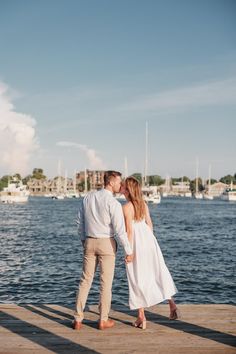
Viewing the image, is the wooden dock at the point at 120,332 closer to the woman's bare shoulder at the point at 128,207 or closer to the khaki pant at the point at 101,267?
the khaki pant at the point at 101,267

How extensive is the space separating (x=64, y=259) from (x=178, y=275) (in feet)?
21.9

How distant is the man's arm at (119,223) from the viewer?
5902 millimetres

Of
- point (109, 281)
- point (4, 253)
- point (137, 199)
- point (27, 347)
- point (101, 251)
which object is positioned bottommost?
point (4, 253)

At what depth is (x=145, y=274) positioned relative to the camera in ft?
20.6

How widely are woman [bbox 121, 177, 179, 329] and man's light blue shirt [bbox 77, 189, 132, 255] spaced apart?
0.28 meters

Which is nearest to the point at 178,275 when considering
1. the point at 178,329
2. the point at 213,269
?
Answer: the point at 213,269

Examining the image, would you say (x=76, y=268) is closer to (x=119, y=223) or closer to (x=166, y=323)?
(x=166, y=323)

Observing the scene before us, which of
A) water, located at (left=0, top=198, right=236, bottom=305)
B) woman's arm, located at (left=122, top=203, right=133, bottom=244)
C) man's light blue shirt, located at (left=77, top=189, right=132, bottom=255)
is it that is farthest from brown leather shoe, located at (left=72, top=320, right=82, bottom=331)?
water, located at (left=0, top=198, right=236, bottom=305)

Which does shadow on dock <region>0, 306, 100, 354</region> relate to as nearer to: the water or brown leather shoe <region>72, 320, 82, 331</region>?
brown leather shoe <region>72, 320, 82, 331</region>

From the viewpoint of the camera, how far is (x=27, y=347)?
5.30 m

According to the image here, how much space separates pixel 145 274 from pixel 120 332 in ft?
2.67

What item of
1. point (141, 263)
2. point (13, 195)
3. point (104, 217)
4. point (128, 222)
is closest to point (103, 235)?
point (104, 217)

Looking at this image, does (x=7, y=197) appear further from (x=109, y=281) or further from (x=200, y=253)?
(x=109, y=281)

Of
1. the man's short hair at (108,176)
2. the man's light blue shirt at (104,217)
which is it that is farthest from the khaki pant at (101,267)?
the man's short hair at (108,176)
